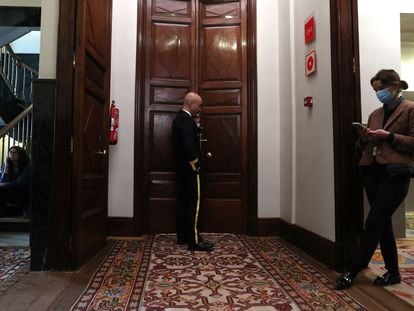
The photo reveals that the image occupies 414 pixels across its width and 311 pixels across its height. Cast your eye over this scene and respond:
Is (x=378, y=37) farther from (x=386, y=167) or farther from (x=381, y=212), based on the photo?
(x=381, y=212)

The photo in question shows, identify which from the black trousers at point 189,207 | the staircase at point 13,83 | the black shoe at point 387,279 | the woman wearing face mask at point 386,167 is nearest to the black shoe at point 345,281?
the woman wearing face mask at point 386,167

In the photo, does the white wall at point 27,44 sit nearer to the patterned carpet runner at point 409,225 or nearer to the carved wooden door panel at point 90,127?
the carved wooden door panel at point 90,127

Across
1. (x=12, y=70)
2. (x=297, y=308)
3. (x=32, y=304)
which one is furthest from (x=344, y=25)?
(x=12, y=70)

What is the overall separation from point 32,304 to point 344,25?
272 cm

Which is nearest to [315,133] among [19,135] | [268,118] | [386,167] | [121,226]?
[386,167]

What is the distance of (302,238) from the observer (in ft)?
10.3

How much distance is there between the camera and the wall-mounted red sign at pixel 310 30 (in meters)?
2.99

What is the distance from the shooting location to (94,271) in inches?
98.6

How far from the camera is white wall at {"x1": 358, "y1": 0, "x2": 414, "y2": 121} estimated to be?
10.7 ft

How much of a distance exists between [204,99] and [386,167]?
227 cm

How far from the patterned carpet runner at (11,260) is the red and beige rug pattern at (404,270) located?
2.49m

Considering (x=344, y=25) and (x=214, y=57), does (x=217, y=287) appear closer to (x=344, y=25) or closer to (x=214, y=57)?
(x=344, y=25)

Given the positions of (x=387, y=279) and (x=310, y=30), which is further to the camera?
(x=310, y=30)

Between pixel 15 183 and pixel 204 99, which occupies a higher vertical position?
pixel 204 99
